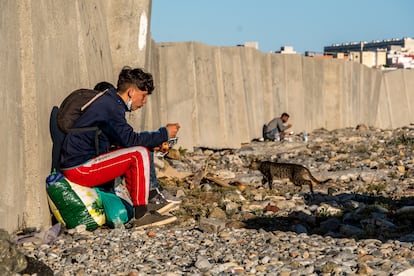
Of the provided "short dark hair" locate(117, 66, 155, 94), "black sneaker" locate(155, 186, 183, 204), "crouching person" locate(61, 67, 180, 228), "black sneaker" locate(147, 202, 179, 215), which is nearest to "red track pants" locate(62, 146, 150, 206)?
"crouching person" locate(61, 67, 180, 228)

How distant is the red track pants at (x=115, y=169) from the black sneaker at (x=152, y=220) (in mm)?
299

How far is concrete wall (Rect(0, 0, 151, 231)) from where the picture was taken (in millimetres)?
6680

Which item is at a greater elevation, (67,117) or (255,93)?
(255,93)

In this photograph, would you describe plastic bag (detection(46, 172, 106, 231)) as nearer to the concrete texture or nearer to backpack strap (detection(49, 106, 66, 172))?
the concrete texture

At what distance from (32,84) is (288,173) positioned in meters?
4.99

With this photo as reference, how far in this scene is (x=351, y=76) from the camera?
91.8ft

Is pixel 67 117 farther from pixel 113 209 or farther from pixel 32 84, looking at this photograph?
pixel 113 209

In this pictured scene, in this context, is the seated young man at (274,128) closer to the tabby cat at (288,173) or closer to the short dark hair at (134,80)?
the tabby cat at (288,173)

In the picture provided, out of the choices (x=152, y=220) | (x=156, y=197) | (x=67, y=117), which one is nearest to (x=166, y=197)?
(x=156, y=197)

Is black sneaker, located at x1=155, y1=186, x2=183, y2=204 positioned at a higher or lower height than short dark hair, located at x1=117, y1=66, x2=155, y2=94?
lower

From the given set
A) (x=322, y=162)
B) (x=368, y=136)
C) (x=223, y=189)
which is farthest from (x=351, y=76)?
(x=223, y=189)

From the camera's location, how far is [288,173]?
1131 cm

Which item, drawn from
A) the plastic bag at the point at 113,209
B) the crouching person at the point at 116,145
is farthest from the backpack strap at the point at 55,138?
the plastic bag at the point at 113,209

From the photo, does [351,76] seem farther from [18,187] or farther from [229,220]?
[18,187]
